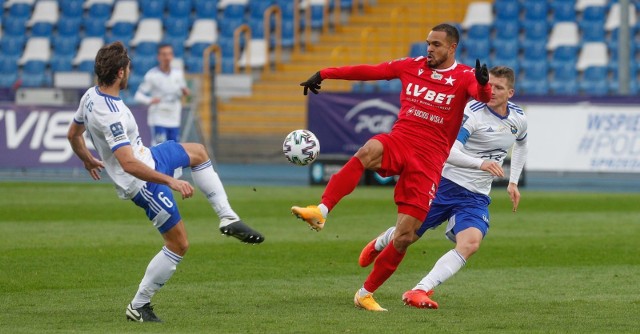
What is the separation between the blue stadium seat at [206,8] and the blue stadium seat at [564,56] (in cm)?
910

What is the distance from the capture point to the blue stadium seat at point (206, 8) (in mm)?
33625

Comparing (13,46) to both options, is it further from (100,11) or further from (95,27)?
(100,11)

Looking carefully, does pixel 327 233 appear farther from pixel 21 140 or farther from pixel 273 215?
pixel 21 140

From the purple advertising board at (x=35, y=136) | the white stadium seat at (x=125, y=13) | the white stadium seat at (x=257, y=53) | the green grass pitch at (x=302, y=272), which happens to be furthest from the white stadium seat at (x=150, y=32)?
the green grass pitch at (x=302, y=272)

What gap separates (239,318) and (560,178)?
56.7ft

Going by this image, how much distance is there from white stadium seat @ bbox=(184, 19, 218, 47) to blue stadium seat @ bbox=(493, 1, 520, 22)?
7.22 m

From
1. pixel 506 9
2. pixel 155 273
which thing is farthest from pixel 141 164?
pixel 506 9

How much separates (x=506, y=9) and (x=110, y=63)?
23.6 m

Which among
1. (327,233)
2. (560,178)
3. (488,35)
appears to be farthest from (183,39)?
(327,233)

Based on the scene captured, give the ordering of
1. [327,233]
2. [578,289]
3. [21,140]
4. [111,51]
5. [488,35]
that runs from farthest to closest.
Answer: [488,35], [21,140], [327,233], [578,289], [111,51]

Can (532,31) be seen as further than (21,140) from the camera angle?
Yes

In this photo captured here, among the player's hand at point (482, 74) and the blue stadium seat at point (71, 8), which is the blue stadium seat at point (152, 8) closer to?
the blue stadium seat at point (71, 8)

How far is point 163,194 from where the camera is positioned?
9203mm

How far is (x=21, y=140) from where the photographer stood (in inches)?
948
